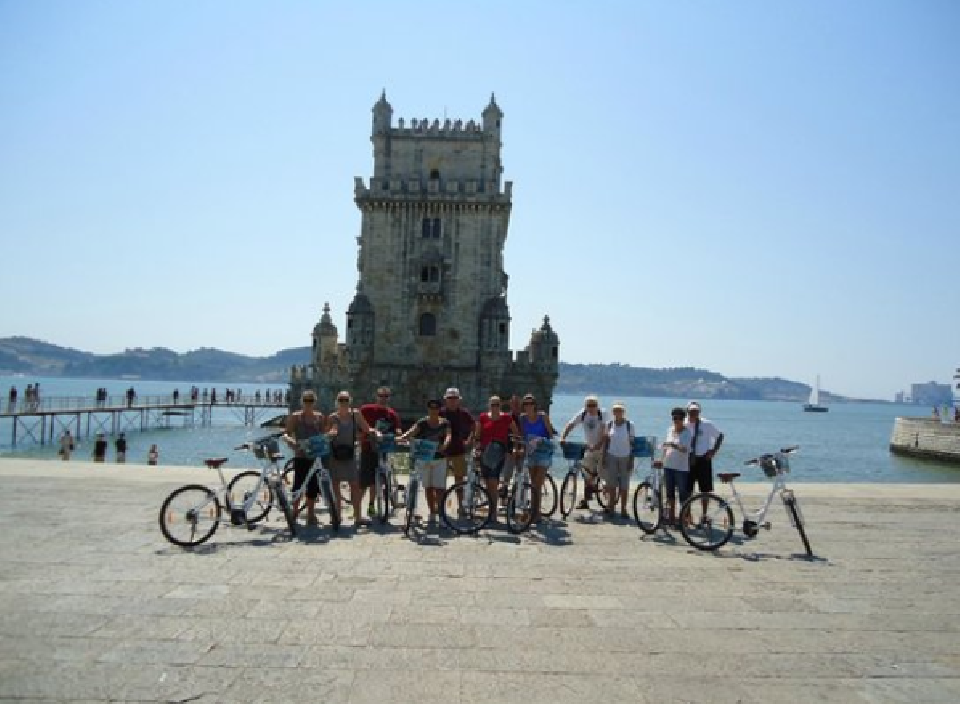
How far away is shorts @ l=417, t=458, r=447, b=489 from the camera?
11.4 m

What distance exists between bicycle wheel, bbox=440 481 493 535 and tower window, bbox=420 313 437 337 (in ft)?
116

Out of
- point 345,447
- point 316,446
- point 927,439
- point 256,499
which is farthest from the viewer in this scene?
point 927,439

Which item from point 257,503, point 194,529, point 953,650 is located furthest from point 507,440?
point 953,650

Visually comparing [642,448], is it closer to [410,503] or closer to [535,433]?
[535,433]

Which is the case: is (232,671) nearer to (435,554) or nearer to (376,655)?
(376,655)

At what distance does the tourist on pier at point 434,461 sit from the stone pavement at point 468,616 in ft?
3.27

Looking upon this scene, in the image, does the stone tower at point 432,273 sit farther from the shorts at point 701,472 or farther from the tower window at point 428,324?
the shorts at point 701,472

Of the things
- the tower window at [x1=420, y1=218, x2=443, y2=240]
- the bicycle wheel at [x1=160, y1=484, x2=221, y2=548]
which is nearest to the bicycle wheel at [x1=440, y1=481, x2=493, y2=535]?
the bicycle wheel at [x1=160, y1=484, x2=221, y2=548]

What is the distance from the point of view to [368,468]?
38.6 ft

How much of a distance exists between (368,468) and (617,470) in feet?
13.2

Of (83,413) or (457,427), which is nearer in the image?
(457,427)

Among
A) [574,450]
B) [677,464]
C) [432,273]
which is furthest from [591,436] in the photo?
[432,273]

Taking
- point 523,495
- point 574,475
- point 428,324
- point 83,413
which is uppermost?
point 428,324

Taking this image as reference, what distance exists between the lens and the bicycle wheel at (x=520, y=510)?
36.4ft
